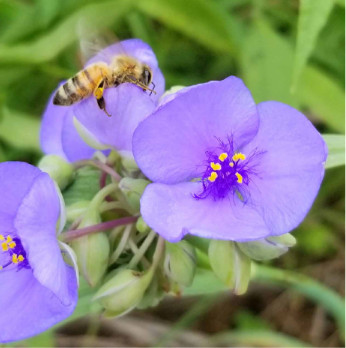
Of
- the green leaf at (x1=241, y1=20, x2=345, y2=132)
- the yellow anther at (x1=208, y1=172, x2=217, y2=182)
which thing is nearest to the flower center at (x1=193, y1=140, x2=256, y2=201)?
the yellow anther at (x1=208, y1=172, x2=217, y2=182)

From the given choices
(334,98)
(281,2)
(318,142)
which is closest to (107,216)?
(318,142)

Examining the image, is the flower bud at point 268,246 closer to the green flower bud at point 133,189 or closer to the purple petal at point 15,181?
the green flower bud at point 133,189

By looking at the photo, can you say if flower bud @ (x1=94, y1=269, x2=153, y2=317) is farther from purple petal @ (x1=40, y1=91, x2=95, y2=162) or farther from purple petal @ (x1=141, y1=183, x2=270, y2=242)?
purple petal @ (x1=40, y1=91, x2=95, y2=162)

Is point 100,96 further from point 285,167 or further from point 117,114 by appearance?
point 285,167

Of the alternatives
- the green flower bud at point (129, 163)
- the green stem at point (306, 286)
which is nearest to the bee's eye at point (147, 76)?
the green flower bud at point (129, 163)

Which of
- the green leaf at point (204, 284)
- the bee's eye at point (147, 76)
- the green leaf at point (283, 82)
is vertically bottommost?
the green leaf at point (204, 284)

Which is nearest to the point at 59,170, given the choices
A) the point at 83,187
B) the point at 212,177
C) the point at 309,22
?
the point at 83,187

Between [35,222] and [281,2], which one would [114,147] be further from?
[281,2]
